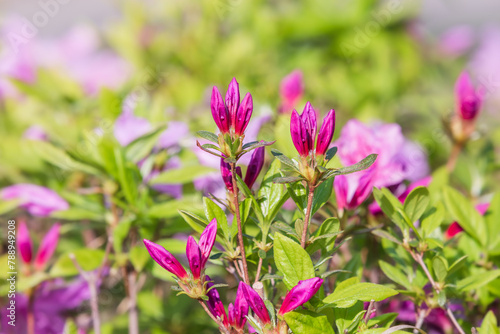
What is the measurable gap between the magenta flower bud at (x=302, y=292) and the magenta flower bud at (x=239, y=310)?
53mm

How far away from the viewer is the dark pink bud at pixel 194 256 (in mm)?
592

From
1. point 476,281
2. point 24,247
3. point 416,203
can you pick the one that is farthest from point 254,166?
point 24,247

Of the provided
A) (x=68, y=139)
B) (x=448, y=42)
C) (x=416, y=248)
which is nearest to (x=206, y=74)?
(x=68, y=139)

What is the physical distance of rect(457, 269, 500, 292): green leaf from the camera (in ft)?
2.33

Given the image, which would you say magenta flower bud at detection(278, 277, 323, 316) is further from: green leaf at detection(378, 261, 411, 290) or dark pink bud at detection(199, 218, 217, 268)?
green leaf at detection(378, 261, 411, 290)

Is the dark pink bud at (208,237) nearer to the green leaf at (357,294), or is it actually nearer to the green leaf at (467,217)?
the green leaf at (357,294)

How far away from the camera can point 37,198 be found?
41.9 inches

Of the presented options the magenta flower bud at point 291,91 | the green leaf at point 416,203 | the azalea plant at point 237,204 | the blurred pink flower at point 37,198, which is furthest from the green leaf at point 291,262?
the magenta flower bud at point 291,91

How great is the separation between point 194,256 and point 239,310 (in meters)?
0.09

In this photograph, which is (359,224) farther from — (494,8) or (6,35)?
(494,8)

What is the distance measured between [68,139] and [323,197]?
2.93ft

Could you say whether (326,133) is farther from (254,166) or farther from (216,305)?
(216,305)

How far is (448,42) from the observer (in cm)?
326

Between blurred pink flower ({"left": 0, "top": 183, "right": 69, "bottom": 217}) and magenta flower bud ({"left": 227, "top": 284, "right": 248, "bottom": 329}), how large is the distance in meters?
0.60
